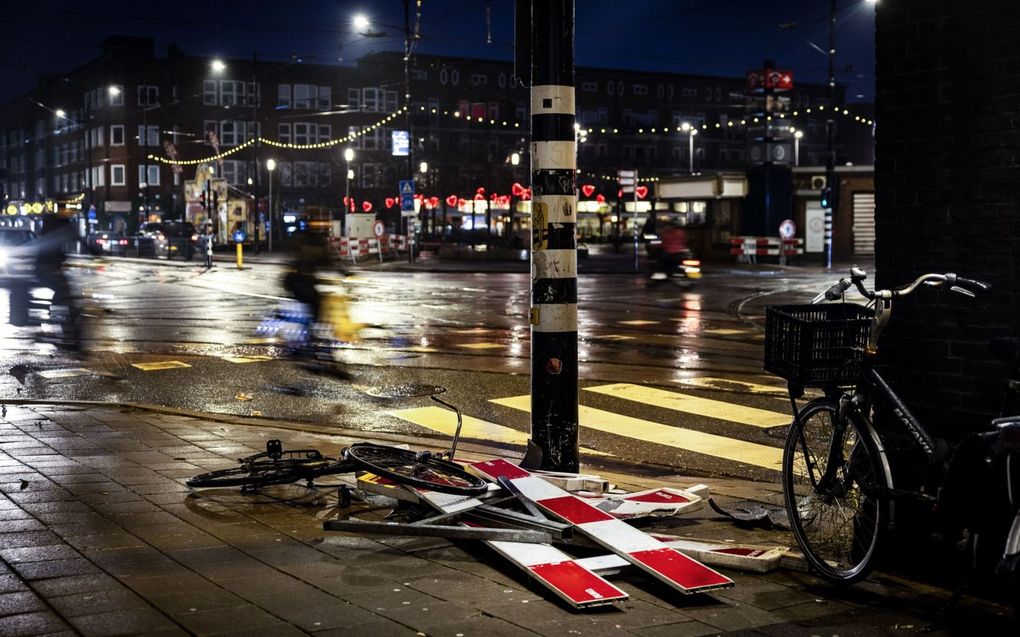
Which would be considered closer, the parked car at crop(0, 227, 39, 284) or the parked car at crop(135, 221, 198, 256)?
the parked car at crop(0, 227, 39, 284)

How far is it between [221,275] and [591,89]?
71.8m

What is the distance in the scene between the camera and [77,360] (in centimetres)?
1364

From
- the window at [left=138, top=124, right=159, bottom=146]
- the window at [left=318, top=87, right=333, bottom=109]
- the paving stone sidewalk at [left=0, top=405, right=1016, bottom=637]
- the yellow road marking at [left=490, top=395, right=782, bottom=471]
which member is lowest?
the yellow road marking at [left=490, top=395, right=782, bottom=471]

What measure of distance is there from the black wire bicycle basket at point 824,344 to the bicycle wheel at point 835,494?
19 cm

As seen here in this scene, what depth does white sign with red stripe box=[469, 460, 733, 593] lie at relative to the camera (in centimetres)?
468

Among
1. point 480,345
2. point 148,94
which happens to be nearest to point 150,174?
point 148,94

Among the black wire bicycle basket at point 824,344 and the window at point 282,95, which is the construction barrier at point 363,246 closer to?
the window at point 282,95

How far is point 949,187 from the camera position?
206 inches

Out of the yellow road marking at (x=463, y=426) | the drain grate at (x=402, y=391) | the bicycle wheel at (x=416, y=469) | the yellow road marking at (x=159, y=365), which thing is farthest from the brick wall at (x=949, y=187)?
the yellow road marking at (x=159, y=365)

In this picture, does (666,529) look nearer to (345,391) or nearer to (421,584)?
(421,584)

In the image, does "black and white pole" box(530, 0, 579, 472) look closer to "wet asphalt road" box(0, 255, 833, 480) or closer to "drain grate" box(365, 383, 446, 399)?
"wet asphalt road" box(0, 255, 833, 480)

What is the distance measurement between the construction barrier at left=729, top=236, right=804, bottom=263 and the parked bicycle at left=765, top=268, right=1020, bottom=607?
42126 millimetres

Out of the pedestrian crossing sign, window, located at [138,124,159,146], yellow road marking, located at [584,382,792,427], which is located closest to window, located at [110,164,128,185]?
window, located at [138,124,159,146]

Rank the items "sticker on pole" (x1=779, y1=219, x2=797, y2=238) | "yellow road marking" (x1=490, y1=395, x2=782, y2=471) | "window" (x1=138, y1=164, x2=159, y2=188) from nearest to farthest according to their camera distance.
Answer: "yellow road marking" (x1=490, y1=395, x2=782, y2=471)
"sticker on pole" (x1=779, y1=219, x2=797, y2=238)
"window" (x1=138, y1=164, x2=159, y2=188)
